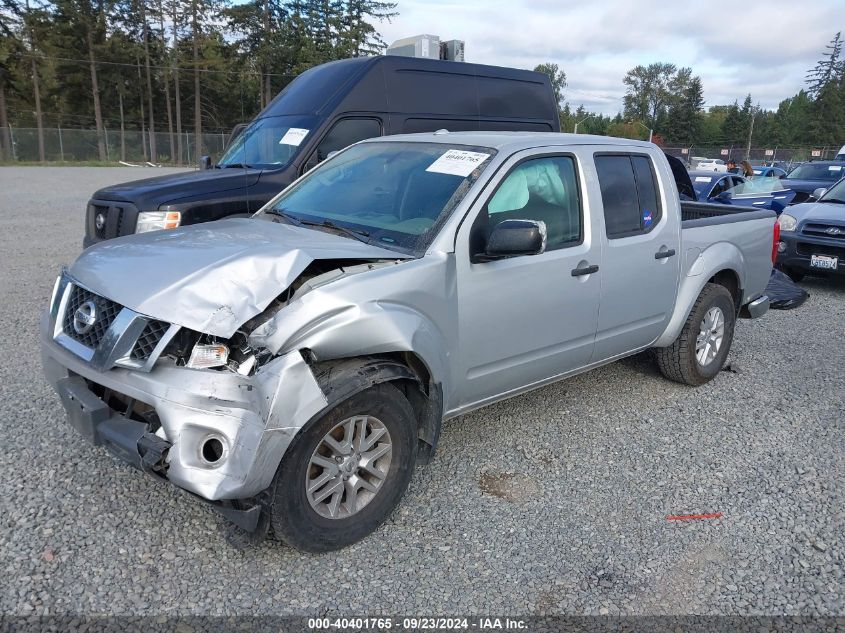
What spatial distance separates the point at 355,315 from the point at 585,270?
1.72 meters

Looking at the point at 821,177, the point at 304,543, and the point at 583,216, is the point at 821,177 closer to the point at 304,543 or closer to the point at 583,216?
the point at 583,216

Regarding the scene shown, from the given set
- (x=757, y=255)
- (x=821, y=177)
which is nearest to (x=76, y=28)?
(x=821, y=177)

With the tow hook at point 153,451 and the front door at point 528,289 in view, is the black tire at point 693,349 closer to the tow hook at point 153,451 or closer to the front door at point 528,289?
the front door at point 528,289

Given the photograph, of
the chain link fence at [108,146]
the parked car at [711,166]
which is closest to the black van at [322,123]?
the parked car at [711,166]

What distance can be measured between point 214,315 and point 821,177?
18089mm

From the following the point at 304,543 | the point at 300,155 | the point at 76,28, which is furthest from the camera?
the point at 76,28

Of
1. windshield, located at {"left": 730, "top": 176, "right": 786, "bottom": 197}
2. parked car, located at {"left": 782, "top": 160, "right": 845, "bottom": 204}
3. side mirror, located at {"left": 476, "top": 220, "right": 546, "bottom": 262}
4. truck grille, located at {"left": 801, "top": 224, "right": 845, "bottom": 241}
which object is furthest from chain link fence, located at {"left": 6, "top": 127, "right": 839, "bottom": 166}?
side mirror, located at {"left": 476, "top": 220, "right": 546, "bottom": 262}

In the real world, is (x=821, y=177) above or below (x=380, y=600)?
above

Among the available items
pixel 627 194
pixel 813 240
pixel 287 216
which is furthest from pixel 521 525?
pixel 813 240

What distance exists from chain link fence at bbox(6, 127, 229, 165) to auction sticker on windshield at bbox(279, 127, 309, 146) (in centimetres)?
3715

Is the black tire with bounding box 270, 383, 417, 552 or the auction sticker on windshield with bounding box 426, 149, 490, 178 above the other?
the auction sticker on windshield with bounding box 426, 149, 490, 178

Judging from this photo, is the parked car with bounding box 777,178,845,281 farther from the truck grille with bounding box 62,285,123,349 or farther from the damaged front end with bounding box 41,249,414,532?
the truck grille with bounding box 62,285,123,349

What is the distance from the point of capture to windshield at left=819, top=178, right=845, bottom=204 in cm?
1010

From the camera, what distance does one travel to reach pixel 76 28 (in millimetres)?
49156
